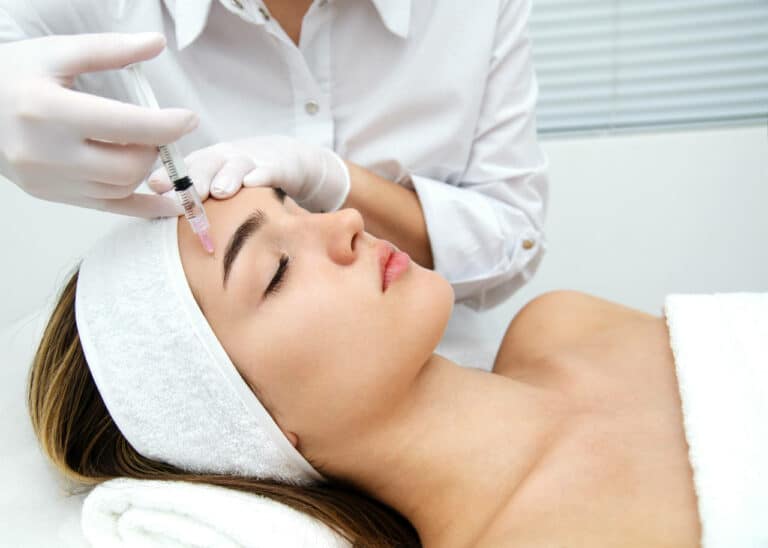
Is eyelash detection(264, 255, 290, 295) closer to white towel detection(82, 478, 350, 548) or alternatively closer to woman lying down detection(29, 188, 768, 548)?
woman lying down detection(29, 188, 768, 548)

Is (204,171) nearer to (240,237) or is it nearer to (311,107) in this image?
(240,237)

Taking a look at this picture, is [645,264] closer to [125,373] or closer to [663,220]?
A: [663,220]

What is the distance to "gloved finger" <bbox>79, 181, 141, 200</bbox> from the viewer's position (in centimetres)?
105

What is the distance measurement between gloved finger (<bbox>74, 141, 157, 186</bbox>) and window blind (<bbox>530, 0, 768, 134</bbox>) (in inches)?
64.3

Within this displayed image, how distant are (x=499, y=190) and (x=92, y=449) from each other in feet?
3.06

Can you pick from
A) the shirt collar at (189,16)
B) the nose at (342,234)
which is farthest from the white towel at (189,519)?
the shirt collar at (189,16)

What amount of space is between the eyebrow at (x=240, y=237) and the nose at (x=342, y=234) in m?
0.10

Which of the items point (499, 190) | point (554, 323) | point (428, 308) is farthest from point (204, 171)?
point (554, 323)

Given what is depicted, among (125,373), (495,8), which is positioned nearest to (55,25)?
(125,373)

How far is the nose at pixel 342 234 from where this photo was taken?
1093mm

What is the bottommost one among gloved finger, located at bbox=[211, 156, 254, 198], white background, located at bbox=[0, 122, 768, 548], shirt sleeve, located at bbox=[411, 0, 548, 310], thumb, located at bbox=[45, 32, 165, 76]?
white background, located at bbox=[0, 122, 768, 548]

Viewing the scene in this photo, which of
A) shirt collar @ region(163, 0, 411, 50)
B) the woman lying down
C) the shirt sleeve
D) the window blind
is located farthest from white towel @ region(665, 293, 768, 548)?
the window blind

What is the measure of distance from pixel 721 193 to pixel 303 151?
52.7 inches

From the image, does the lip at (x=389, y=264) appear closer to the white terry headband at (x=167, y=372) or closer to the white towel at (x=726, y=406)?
the white terry headband at (x=167, y=372)
